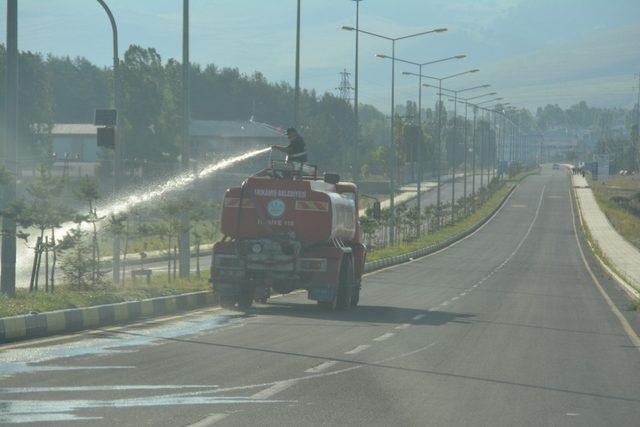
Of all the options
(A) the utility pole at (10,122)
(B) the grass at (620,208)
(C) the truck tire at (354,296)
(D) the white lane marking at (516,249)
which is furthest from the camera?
(B) the grass at (620,208)

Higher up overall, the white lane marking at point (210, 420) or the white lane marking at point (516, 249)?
the white lane marking at point (210, 420)

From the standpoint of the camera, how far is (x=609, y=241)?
86.4 meters

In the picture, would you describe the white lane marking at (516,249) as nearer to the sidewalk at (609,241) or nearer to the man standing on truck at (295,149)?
the sidewalk at (609,241)

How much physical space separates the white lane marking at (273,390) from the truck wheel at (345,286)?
→ 39.5ft

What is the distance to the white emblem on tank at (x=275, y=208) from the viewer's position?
23953mm

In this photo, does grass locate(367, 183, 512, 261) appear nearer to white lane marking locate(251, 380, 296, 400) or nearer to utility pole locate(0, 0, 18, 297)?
utility pole locate(0, 0, 18, 297)

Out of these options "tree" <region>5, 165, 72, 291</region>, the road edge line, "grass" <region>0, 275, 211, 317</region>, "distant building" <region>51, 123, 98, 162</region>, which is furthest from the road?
"distant building" <region>51, 123, 98, 162</region>

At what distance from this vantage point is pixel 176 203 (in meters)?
31.8

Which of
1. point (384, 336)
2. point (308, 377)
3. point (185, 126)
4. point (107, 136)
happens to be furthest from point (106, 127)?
point (308, 377)

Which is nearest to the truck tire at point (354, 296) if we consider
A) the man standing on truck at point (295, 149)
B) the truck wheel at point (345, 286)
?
the truck wheel at point (345, 286)

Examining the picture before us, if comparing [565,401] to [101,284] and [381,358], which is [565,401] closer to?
[381,358]

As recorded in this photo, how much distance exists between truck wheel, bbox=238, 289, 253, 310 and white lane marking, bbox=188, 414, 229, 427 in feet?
45.2

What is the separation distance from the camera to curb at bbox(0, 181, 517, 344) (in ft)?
55.3

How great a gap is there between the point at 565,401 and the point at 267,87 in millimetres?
166413
